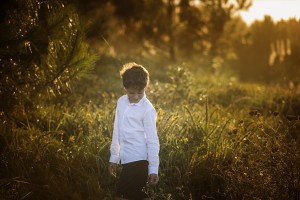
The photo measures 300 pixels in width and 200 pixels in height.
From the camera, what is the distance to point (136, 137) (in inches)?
141

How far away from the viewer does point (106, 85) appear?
10.1m

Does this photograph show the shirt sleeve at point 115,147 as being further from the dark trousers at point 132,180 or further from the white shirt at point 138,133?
the dark trousers at point 132,180

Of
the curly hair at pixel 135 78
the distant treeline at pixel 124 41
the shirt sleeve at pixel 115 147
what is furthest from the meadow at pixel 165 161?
the curly hair at pixel 135 78

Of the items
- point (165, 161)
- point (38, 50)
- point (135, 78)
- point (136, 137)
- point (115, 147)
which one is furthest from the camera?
point (38, 50)

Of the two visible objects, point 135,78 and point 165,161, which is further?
point 165,161

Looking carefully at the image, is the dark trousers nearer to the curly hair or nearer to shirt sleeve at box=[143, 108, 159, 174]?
shirt sleeve at box=[143, 108, 159, 174]

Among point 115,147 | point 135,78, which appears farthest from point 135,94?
point 115,147

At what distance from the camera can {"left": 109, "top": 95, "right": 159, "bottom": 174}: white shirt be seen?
3533mm

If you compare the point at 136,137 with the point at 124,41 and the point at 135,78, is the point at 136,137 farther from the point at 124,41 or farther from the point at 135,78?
the point at 124,41

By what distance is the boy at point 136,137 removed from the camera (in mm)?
3523

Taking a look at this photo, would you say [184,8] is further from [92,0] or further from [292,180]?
[292,180]

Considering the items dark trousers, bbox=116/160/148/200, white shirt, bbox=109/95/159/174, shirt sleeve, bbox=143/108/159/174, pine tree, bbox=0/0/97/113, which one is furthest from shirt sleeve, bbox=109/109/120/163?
pine tree, bbox=0/0/97/113

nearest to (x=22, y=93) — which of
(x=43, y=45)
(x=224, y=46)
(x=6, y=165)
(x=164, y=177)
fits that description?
(x=43, y=45)

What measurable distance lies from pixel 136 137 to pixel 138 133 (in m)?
0.04
